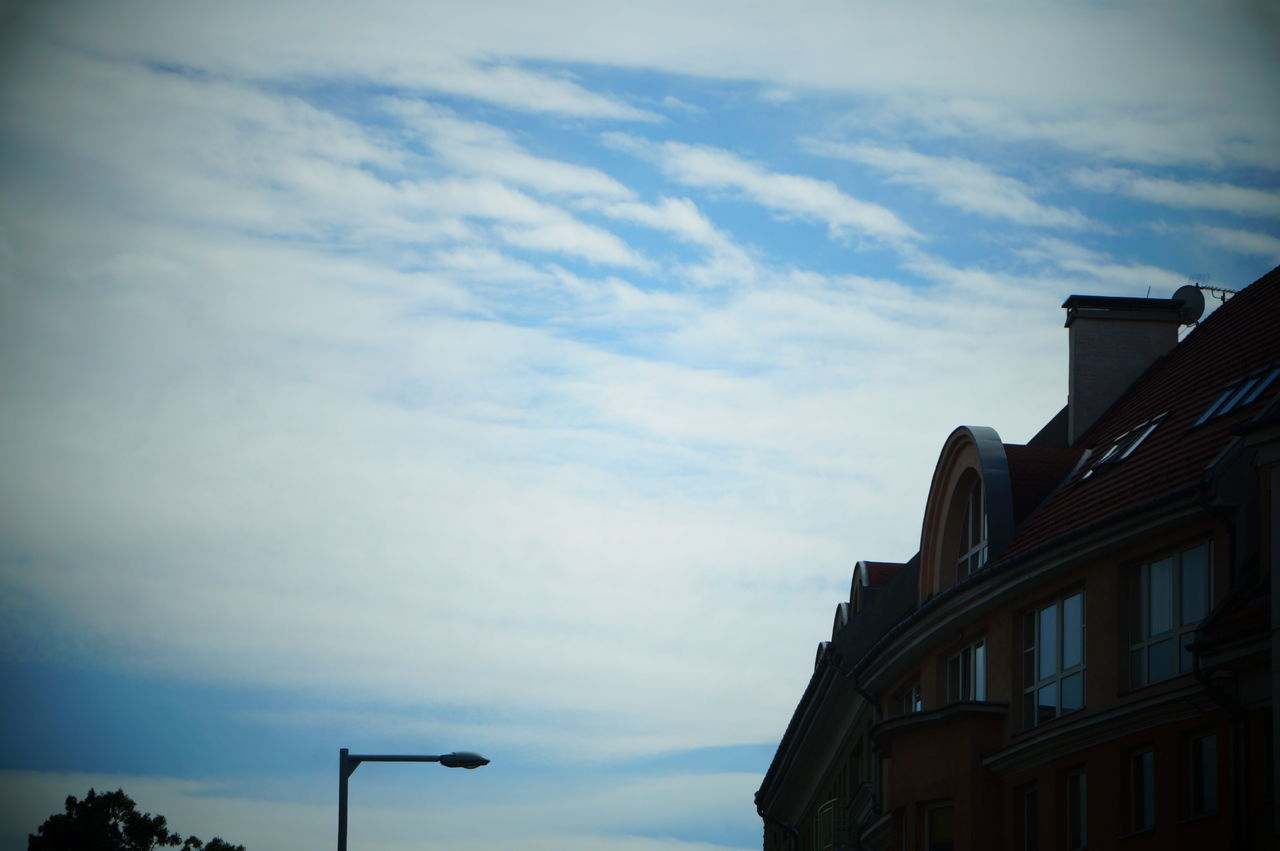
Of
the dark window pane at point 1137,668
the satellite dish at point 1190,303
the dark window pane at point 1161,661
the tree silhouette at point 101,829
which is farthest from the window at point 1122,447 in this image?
the tree silhouette at point 101,829

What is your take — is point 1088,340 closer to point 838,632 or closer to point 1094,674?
point 838,632

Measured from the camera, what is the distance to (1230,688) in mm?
20625

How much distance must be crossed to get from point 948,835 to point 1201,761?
7491mm

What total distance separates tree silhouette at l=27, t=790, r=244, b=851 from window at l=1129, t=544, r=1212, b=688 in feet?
149

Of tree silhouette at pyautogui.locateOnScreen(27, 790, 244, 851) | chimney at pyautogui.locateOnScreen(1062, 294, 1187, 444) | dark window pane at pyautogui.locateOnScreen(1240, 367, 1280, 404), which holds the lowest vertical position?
tree silhouette at pyautogui.locateOnScreen(27, 790, 244, 851)

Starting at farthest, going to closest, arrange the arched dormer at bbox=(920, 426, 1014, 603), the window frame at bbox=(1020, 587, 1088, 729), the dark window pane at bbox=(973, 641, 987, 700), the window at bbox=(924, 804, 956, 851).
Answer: the arched dormer at bbox=(920, 426, 1014, 603)
the window at bbox=(924, 804, 956, 851)
the dark window pane at bbox=(973, 641, 987, 700)
the window frame at bbox=(1020, 587, 1088, 729)

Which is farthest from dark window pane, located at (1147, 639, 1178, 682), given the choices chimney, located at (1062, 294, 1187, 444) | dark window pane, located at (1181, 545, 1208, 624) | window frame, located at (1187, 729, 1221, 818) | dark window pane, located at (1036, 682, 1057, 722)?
chimney, located at (1062, 294, 1187, 444)

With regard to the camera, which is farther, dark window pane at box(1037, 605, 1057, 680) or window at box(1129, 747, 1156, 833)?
dark window pane at box(1037, 605, 1057, 680)

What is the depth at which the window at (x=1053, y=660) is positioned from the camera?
24812 mm

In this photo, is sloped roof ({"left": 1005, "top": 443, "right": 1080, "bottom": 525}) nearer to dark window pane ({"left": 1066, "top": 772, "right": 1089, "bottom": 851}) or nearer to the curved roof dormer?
dark window pane ({"left": 1066, "top": 772, "right": 1089, "bottom": 851})

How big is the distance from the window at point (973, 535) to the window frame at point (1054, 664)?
3.36 m

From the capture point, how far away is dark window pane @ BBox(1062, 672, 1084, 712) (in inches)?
968

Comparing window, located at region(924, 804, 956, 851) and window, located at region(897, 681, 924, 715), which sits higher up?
window, located at region(897, 681, 924, 715)

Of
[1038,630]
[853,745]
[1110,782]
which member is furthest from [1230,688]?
[853,745]
